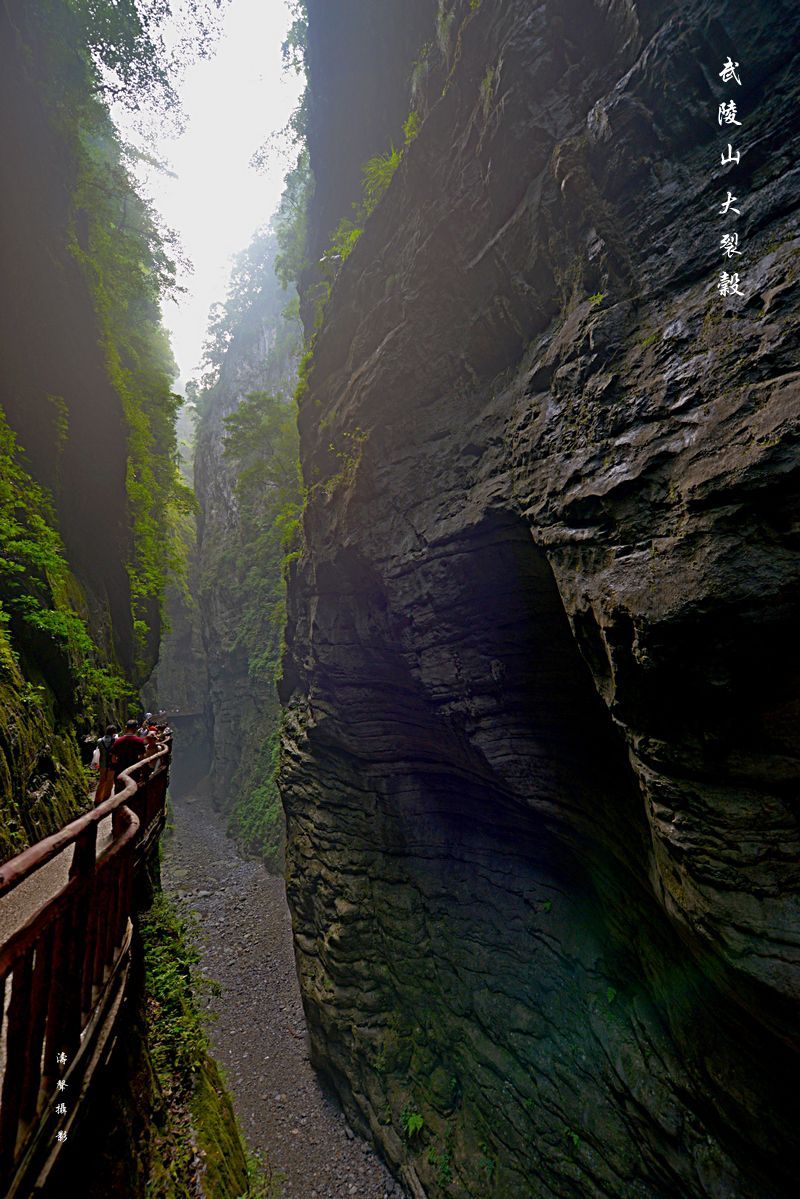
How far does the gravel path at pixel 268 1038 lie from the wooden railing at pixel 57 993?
9.76 m

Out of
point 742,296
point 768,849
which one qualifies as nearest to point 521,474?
point 742,296

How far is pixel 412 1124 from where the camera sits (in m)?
7.94

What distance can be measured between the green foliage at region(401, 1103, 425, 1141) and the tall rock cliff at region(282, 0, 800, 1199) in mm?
119

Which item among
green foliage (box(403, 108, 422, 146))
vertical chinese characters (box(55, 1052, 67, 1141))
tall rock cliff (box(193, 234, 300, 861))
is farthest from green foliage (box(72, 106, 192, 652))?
vertical chinese characters (box(55, 1052, 67, 1141))

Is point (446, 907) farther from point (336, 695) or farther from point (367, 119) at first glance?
point (367, 119)

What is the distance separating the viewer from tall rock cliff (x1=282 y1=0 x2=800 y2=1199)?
3.69 meters

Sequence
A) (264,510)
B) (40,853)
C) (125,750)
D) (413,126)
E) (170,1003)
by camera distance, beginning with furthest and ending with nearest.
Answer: (264,510) → (413,126) → (170,1003) → (125,750) → (40,853)

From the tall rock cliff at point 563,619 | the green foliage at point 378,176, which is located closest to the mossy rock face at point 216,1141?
the tall rock cliff at point 563,619

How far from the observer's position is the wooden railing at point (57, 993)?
1683mm

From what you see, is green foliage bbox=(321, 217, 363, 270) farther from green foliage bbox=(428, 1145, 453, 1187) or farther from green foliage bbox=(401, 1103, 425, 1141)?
green foliage bbox=(428, 1145, 453, 1187)

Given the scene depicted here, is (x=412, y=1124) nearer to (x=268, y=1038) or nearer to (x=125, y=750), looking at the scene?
(x=268, y=1038)

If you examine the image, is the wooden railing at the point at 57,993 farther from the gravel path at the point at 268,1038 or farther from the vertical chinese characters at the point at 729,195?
the gravel path at the point at 268,1038

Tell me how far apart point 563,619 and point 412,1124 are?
911 cm

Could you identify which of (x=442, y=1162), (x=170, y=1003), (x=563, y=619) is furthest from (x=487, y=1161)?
(x=563, y=619)
